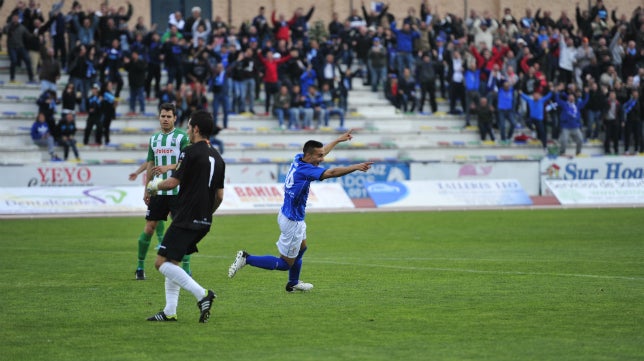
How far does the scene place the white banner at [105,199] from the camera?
32156 mm

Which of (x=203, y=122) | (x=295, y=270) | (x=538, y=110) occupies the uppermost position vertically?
(x=203, y=122)

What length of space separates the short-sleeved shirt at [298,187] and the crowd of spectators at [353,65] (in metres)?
25.1

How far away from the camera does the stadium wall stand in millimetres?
48125

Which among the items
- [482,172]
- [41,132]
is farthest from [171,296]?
[482,172]

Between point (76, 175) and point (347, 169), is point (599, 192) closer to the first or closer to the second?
point (76, 175)

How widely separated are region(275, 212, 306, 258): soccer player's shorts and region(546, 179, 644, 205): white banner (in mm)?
23075

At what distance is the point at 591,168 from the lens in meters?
40.1

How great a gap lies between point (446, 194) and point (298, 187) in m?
21.9

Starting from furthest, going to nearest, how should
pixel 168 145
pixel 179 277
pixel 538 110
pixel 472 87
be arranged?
pixel 472 87 → pixel 538 110 → pixel 168 145 → pixel 179 277

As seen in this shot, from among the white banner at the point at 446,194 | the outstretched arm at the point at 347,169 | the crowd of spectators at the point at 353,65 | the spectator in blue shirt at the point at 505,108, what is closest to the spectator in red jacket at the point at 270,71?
the crowd of spectators at the point at 353,65

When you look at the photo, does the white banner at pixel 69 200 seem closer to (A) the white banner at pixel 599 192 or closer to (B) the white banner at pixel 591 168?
(A) the white banner at pixel 599 192

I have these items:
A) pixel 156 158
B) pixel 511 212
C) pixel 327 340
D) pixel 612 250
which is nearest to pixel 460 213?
pixel 511 212

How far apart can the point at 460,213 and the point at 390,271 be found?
624 inches

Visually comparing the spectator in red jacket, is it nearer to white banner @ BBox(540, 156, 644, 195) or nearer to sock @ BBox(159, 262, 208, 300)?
white banner @ BBox(540, 156, 644, 195)
